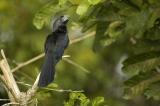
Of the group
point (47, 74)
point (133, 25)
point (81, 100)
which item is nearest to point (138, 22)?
point (133, 25)

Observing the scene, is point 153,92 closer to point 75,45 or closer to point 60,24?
point 60,24

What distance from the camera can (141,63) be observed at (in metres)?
2.37

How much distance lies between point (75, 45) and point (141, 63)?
293 centimetres

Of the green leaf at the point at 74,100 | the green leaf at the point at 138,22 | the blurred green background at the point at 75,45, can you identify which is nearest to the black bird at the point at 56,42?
the green leaf at the point at 74,100

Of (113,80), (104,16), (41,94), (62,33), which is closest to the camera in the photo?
(62,33)

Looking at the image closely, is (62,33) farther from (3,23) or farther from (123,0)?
(3,23)

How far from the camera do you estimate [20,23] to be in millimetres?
5027

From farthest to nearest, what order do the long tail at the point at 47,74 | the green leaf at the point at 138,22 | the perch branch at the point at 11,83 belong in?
1. the green leaf at the point at 138,22
2. the perch branch at the point at 11,83
3. the long tail at the point at 47,74

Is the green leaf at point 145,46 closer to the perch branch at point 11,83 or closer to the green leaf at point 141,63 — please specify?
the green leaf at point 141,63

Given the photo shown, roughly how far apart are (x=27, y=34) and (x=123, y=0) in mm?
2908

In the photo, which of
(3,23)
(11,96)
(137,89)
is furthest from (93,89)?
(11,96)

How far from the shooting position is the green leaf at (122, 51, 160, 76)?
2.35 m

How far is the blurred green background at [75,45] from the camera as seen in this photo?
2.32 m

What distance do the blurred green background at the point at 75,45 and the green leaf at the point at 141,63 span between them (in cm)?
15
